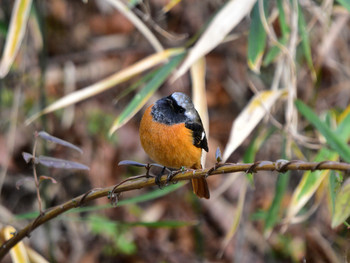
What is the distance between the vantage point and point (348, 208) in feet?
5.71

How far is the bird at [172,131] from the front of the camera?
2082 mm

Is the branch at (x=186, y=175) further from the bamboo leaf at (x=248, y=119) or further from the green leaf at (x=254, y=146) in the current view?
the green leaf at (x=254, y=146)

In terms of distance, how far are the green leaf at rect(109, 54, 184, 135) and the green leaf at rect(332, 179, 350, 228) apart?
3.18 feet

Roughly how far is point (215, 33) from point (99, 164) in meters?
2.48

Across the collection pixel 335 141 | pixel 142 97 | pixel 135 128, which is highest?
pixel 135 128

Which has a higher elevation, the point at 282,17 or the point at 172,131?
the point at 282,17

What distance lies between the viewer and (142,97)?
97.4 inches

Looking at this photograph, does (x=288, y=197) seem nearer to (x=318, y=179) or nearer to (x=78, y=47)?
(x=78, y=47)

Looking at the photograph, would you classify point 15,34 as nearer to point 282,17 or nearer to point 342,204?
point 282,17

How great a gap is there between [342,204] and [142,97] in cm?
111

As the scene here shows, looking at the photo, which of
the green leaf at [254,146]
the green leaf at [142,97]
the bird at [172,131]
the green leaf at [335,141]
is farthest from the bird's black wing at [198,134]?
the green leaf at [254,146]

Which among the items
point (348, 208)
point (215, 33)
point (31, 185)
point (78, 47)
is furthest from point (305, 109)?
point (78, 47)

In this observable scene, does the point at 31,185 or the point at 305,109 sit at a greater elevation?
the point at 31,185

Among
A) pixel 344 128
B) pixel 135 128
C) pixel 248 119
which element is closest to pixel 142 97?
pixel 248 119
